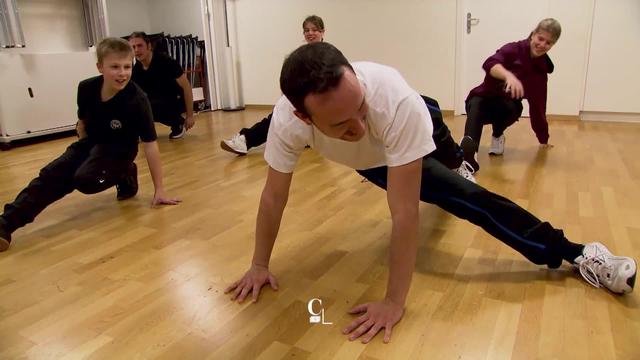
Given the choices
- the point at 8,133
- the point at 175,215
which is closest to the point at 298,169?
the point at 175,215

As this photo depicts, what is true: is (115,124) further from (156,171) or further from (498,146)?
(498,146)

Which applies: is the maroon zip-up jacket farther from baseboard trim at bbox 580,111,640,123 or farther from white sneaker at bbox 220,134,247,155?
→ baseboard trim at bbox 580,111,640,123

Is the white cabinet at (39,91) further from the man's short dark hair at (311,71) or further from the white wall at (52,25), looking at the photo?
the man's short dark hair at (311,71)

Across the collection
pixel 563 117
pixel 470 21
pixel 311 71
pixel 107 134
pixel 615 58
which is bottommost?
pixel 563 117

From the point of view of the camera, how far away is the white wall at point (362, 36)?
4676 mm

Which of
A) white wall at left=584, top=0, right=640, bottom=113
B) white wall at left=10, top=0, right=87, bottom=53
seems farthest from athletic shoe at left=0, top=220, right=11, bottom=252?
white wall at left=584, top=0, right=640, bottom=113

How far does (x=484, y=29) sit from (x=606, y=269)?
143 inches

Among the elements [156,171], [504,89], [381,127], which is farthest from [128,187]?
[504,89]

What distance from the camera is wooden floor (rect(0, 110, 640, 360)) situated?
1.10m

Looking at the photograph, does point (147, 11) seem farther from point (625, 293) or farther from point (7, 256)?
point (625, 293)

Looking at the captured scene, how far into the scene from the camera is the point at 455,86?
15.4ft

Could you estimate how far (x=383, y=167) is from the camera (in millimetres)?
1422

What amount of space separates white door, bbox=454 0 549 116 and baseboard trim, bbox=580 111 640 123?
0.50 meters

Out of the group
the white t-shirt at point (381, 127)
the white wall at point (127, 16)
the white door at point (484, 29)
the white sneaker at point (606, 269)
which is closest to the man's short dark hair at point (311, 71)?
the white t-shirt at point (381, 127)
